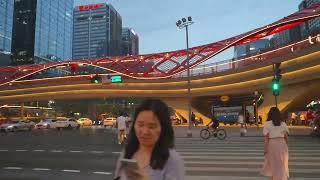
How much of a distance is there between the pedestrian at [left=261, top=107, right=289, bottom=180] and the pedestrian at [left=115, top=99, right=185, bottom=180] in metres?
5.25

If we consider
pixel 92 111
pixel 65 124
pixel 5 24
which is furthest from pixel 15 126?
pixel 5 24

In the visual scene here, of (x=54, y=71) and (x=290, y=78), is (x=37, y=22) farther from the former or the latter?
(x=290, y=78)

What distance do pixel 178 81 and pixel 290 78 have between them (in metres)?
22.9

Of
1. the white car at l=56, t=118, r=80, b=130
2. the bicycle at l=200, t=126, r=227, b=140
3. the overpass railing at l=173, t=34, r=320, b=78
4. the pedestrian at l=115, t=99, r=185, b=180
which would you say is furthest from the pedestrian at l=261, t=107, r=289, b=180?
the white car at l=56, t=118, r=80, b=130

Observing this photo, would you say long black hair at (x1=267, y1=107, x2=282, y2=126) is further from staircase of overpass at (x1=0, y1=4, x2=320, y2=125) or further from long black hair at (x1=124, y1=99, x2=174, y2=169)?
staircase of overpass at (x1=0, y1=4, x2=320, y2=125)

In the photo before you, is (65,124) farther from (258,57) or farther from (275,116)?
(275,116)

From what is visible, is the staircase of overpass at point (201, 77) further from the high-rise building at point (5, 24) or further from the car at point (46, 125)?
the high-rise building at point (5, 24)

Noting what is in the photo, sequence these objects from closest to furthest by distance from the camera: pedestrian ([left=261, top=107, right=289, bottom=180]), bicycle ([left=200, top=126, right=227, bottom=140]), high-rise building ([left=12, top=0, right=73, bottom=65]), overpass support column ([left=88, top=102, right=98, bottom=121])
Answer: pedestrian ([left=261, top=107, right=289, bottom=180])
bicycle ([left=200, top=126, right=227, bottom=140])
overpass support column ([left=88, top=102, right=98, bottom=121])
high-rise building ([left=12, top=0, right=73, bottom=65])

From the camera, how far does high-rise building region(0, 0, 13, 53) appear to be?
450 ft

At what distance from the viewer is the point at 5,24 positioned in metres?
139

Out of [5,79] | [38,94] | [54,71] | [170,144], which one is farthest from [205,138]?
[54,71]

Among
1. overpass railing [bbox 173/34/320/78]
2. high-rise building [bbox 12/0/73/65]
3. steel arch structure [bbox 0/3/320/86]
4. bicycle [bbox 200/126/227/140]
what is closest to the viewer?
bicycle [bbox 200/126/227/140]

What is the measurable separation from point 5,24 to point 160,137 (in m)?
149

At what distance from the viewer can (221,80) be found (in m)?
57.8
